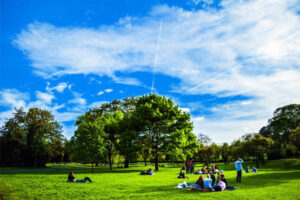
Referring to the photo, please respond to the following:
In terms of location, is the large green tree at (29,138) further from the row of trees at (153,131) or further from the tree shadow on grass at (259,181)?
the tree shadow on grass at (259,181)

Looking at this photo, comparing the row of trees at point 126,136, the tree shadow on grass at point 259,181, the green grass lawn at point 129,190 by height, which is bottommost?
the tree shadow on grass at point 259,181

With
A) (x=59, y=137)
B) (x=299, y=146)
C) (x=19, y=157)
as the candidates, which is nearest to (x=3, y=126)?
(x=19, y=157)

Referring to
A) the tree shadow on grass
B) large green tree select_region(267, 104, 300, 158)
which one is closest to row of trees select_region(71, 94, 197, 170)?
the tree shadow on grass

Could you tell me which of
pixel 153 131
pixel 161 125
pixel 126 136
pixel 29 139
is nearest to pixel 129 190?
pixel 126 136

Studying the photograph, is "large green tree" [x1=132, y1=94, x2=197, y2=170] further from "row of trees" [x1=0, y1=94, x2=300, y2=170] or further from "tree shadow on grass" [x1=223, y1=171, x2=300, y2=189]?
"tree shadow on grass" [x1=223, y1=171, x2=300, y2=189]

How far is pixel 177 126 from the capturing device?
45.6 meters

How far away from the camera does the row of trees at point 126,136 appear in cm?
4266

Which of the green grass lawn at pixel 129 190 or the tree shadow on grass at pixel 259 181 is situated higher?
the green grass lawn at pixel 129 190

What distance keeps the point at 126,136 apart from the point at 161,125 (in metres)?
7.78

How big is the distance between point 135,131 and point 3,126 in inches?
1522

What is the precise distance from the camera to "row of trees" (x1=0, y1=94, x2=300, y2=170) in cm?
4266

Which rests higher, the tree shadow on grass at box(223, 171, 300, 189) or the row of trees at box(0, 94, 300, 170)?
the row of trees at box(0, 94, 300, 170)

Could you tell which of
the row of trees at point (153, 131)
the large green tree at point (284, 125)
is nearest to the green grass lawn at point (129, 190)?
the row of trees at point (153, 131)

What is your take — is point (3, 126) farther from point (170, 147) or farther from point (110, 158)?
point (170, 147)
